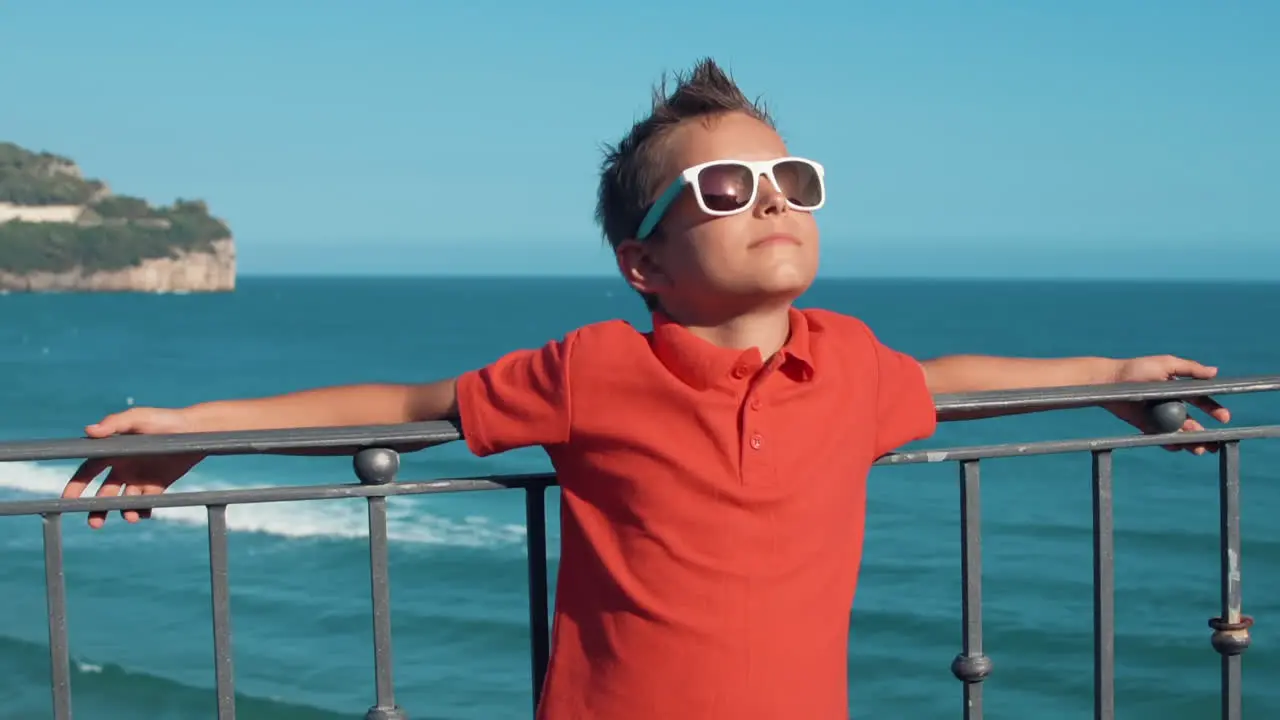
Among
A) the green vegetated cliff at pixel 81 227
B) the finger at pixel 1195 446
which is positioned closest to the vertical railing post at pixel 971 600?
the finger at pixel 1195 446

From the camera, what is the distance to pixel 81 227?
474 feet

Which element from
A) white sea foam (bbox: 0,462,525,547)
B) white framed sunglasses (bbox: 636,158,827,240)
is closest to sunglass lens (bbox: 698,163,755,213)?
white framed sunglasses (bbox: 636,158,827,240)

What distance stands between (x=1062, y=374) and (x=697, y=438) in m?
1.03

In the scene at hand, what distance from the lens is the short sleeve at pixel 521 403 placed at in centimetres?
224

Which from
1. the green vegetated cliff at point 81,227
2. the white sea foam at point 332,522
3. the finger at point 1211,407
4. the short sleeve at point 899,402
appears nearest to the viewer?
the short sleeve at point 899,402

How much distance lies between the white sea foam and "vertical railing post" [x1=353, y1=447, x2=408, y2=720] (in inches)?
591

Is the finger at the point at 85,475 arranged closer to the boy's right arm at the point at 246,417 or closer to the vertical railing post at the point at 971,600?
the boy's right arm at the point at 246,417

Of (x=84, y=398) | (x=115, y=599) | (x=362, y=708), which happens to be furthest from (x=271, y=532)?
(x=84, y=398)

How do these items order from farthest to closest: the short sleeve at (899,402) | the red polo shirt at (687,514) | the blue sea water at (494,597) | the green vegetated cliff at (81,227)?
the green vegetated cliff at (81,227) → the blue sea water at (494,597) → the short sleeve at (899,402) → the red polo shirt at (687,514)

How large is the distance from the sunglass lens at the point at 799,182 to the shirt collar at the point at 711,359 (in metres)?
0.24

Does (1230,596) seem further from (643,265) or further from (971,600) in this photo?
(643,265)

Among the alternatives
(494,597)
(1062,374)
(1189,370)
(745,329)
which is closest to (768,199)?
(745,329)

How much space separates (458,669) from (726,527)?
11.0 meters

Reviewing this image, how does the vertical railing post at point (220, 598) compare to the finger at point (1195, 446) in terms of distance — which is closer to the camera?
the vertical railing post at point (220, 598)
